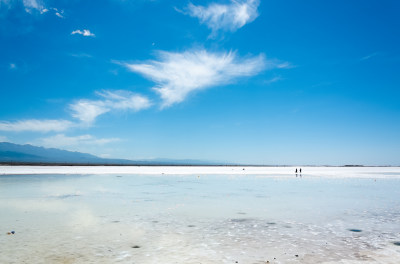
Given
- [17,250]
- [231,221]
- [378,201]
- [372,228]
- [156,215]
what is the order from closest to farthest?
1. [17,250]
2. [372,228]
3. [231,221]
4. [156,215]
5. [378,201]

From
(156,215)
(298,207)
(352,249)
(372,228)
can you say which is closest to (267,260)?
(352,249)

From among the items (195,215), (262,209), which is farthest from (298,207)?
(195,215)

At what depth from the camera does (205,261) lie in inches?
321

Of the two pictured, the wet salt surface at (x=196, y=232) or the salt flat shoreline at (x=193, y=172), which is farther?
the salt flat shoreline at (x=193, y=172)

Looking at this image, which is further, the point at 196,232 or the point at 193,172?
the point at 193,172

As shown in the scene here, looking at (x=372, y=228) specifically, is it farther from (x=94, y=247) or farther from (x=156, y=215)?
(x=94, y=247)

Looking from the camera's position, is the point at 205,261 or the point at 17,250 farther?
the point at 17,250

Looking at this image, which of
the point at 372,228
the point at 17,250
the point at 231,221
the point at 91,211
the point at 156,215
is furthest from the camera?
the point at 91,211

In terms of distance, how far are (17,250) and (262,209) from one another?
1191 centimetres

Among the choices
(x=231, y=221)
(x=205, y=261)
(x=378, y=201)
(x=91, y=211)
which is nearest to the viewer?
(x=205, y=261)

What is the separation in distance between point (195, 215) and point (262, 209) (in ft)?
13.9

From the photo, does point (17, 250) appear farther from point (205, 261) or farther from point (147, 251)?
point (205, 261)

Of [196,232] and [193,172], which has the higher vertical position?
[193,172]

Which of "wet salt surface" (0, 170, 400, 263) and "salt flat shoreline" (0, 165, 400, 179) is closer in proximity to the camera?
"wet salt surface" (0, 170, 400, 263)
